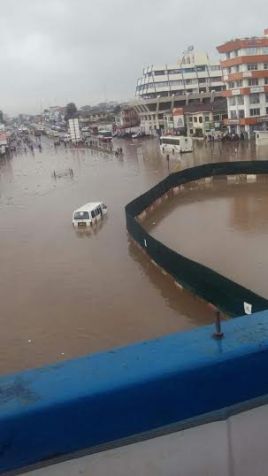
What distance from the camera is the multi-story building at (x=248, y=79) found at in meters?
42.7

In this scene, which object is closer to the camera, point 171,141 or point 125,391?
point 125,391

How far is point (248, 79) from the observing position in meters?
43.4

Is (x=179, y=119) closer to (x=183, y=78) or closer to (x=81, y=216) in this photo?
(x=183, y=78)

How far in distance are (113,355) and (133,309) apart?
795cm

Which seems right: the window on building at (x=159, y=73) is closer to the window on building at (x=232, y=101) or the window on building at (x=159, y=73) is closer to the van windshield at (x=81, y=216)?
the window on building at (x=232, y=101)

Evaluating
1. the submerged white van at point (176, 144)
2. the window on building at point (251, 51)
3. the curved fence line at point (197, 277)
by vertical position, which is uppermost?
the window on building at point (251, 51)

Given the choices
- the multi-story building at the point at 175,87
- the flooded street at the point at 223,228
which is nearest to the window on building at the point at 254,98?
the flooded street at the point at 223,228

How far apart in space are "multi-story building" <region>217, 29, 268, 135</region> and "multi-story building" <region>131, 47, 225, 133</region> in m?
24.3

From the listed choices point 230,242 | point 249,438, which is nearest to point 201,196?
point 230,242

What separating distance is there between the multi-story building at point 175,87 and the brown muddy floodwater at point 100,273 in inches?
1889

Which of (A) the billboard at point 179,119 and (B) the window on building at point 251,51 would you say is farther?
(A) the billboard at point 179,119

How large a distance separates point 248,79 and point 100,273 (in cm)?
3702

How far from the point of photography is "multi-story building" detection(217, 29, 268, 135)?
4266 centimetres

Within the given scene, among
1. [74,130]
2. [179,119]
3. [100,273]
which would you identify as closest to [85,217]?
[100,273]
